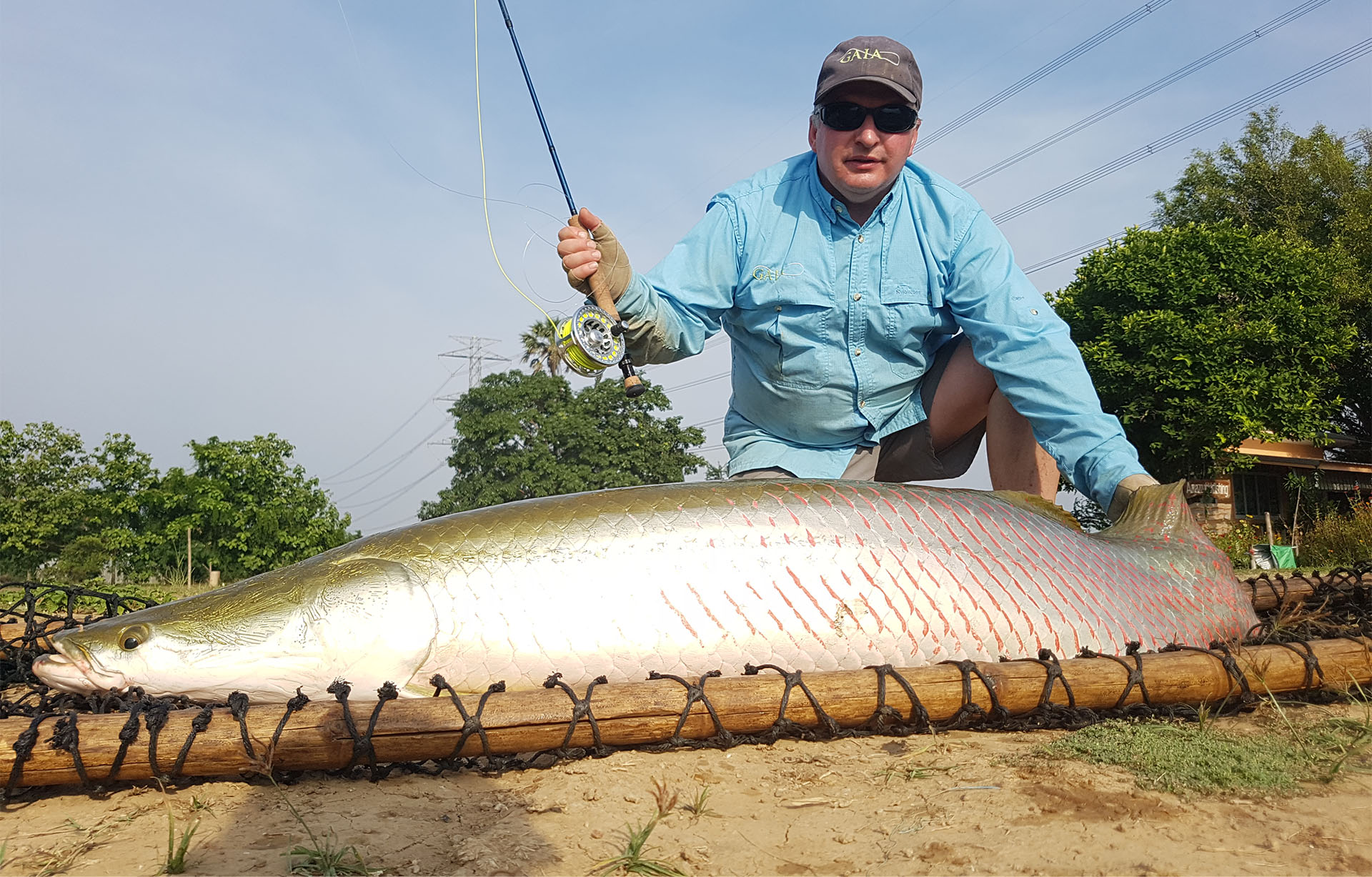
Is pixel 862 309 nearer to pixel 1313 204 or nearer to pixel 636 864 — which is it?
pixel 636 864

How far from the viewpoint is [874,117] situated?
11.9 ft

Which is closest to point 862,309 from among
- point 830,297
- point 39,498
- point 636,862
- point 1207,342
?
point 830,297

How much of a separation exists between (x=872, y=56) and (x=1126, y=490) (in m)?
1.97

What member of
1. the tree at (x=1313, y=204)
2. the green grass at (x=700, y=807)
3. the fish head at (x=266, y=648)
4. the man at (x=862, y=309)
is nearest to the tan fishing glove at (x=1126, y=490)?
the man at (x=862, y=309)

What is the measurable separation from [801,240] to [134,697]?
2.95 meters

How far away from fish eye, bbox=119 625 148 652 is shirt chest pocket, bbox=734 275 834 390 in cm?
258

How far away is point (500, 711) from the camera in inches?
78.6

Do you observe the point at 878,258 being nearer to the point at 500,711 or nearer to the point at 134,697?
the point at 500,711

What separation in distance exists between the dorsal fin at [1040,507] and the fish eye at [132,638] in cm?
255

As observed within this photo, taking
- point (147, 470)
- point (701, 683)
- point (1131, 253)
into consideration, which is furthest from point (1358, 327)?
point (147, 470)

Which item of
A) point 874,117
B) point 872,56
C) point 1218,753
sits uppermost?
point 872,56

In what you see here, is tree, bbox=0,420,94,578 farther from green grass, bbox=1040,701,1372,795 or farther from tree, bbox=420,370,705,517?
green grass, bbox=1040,701,1372,795

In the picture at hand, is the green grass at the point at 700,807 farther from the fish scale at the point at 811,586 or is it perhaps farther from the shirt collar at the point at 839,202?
the shirt collar at the point at 839,202

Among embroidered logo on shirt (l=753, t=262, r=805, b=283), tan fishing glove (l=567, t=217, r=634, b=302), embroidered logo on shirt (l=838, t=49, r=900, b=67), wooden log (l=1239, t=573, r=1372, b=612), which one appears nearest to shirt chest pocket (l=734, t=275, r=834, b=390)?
embroidered logo on shirt (l=753, t=262, r=805, b=283)
